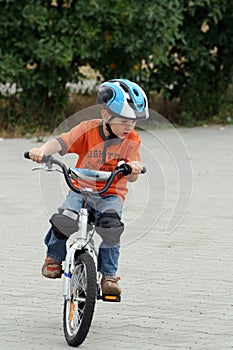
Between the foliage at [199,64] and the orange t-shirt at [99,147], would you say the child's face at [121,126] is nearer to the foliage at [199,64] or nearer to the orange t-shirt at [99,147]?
the orange t-shirt at [99,147]

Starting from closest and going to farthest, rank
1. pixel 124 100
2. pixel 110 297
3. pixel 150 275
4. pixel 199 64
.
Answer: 1. pixel 124 100
2. pixel 110 297
3. pixel 150 275
4. pixel 199 64

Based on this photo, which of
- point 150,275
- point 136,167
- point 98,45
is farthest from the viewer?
point 98,45

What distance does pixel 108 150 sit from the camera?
5.51 metres

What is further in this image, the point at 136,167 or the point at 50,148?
the point at 50,148

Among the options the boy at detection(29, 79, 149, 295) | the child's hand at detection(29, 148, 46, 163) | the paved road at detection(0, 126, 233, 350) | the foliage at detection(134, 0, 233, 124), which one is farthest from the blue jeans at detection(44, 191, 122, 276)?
the foliage at detection(134, 0, 233, 124)

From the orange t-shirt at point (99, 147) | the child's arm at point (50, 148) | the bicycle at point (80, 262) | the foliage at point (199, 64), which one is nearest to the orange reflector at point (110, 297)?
the bicycle at point (80, 262)

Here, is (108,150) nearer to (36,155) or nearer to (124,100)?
(124,100)

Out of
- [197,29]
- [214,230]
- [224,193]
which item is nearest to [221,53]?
[197,29]

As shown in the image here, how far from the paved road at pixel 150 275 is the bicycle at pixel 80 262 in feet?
0.47

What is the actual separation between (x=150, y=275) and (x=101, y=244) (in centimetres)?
172

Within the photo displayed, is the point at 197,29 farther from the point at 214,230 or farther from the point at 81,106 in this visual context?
the point at 214,230

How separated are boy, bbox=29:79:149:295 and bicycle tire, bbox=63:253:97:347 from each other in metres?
0.19

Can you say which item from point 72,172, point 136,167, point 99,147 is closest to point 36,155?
point 72,172

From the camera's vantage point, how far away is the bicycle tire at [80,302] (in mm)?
5145
